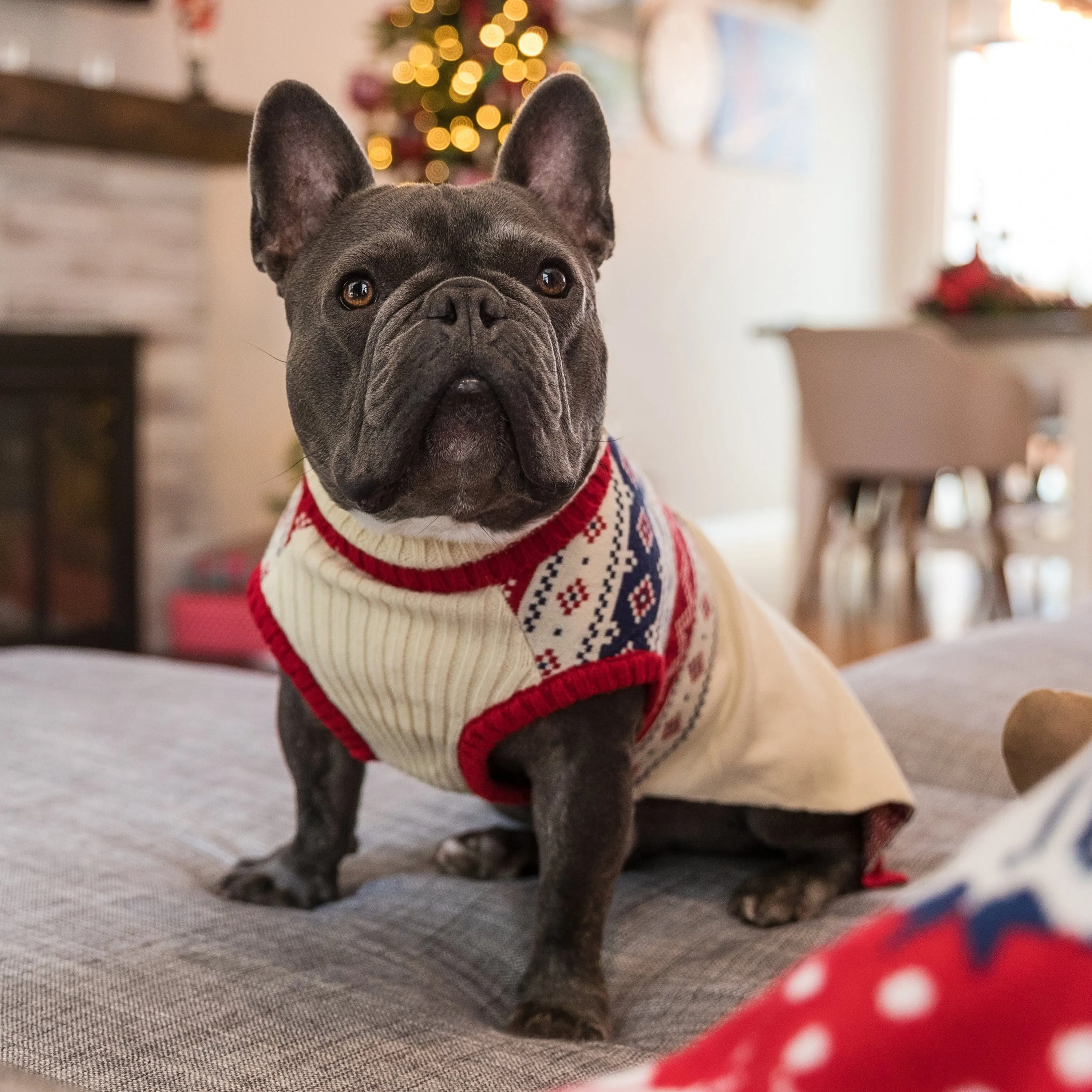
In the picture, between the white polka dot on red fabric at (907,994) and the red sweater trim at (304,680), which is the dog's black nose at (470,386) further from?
the white polka dot on red fabric at (907,994)

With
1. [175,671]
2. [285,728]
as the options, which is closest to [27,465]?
[175,671]

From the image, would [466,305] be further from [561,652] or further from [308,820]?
[308,820]

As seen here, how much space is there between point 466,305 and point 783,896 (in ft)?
1.97

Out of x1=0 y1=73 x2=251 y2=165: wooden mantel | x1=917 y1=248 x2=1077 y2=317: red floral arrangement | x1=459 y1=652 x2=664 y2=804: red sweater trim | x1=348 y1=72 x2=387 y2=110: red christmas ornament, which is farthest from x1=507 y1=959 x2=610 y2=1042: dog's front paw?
x1=917 y1=248 x2=1077 y2=317: red floral arrangement

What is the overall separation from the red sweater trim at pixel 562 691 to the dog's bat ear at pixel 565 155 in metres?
0.36

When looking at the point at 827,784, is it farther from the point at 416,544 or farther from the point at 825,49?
the point at 825,49

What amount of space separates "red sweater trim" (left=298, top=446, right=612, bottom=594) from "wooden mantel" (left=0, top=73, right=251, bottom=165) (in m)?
2.44

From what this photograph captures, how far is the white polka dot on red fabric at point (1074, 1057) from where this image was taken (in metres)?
0.35

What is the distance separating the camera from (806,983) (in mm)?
423

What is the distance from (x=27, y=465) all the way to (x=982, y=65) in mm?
6613

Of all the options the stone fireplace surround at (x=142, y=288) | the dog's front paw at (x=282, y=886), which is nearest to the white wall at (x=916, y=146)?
the stone fireplace surround at (x=142, y=288)

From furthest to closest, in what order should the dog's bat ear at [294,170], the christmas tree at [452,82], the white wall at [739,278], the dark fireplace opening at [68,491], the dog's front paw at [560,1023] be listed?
1. the white wall at [739,278]
2. the christmas tree at [452,82]
3. the dark fireplace opening at [68,491]
4. the dog's bat ear at [294,170]
5. the dog's front paw at [560,1023]

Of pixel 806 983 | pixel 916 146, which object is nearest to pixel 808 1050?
pixel 806 983

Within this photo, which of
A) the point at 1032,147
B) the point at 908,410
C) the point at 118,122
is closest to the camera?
the point at 118,122
